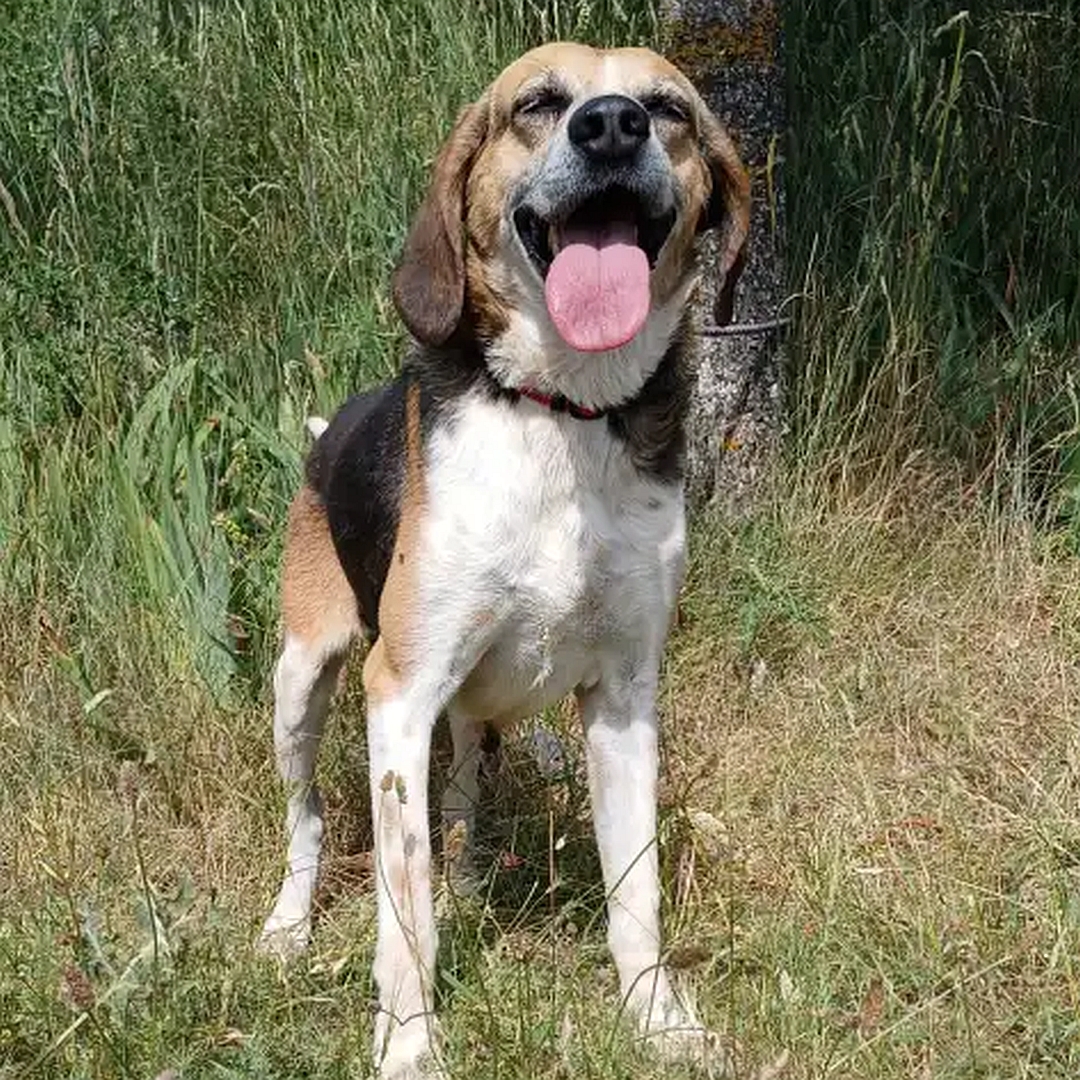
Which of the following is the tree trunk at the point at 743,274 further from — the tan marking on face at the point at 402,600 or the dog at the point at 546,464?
the tan marking on face at the point at 402,600

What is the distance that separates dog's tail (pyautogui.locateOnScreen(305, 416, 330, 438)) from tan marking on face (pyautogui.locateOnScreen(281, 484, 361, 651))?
24 centimetres

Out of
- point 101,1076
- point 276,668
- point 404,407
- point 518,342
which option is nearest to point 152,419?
point 276,668

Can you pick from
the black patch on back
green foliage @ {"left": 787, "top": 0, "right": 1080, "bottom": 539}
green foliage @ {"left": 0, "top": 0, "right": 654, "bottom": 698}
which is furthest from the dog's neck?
green foliage @ {"left": 787, "top": 0, "right": 1080, "bottom": 539}

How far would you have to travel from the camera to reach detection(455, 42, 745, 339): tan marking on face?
363 centimetres

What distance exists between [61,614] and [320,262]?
1310 mm

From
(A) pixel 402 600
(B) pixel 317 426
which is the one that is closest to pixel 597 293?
(A) pixel 402 600

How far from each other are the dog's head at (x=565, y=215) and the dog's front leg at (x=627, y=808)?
2.05 ft

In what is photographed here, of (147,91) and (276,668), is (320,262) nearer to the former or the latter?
(147,91)

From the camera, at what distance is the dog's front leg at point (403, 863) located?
136 inches

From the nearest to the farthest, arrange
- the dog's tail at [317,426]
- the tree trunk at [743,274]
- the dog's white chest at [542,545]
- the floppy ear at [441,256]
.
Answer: the dog's white chest at [542,545], the floppy ear at [441,256], the dog's tail at [317,426], the tree trunk at [743,274]

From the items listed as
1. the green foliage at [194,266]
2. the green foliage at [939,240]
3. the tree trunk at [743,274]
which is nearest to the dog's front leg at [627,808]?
the green foliage at [194,266]

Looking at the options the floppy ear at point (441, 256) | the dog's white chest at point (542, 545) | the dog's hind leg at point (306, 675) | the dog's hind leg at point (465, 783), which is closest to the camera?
the dog's white chest at point (542, 545)

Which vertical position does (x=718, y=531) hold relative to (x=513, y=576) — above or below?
below

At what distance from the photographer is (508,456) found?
3.60m
